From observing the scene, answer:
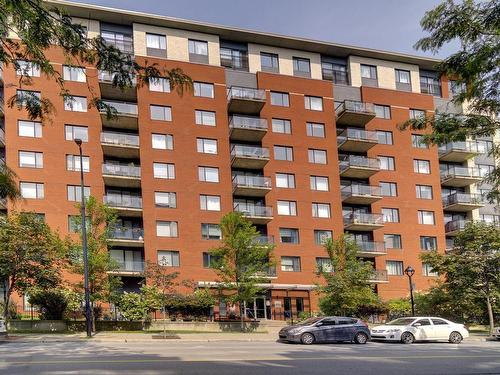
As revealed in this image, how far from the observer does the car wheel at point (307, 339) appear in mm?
25781

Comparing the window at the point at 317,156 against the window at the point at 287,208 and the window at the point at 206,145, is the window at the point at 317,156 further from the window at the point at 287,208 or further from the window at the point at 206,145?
Result: the window at the point at 206,145

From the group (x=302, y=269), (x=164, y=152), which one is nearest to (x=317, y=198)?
(x=302, y=269)

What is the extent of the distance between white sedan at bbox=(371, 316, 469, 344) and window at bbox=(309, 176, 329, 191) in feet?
91.9

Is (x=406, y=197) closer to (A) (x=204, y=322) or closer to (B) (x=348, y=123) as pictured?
(B) (x=348, y=123)

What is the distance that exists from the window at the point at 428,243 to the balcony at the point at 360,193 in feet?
22.5

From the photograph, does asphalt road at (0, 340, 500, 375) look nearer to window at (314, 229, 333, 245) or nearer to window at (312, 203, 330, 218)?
window at (314, 229, 333, 245)

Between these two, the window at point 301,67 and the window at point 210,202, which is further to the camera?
the window at point 301,67

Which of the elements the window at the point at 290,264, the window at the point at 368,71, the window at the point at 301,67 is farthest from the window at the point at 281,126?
the window at the point at 290,264

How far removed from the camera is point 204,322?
3875cm

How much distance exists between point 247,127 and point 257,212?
7.65 m

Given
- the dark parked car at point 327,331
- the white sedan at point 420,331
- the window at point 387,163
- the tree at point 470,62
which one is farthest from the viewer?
the window at point 387,163

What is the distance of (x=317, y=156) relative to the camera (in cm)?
5653

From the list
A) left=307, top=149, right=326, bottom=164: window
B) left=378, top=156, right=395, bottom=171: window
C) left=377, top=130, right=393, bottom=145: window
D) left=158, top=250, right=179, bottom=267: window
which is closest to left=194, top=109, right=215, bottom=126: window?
left=307, top=149, right=326, bottom=164: window

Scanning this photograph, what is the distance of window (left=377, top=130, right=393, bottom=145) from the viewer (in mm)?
59838
